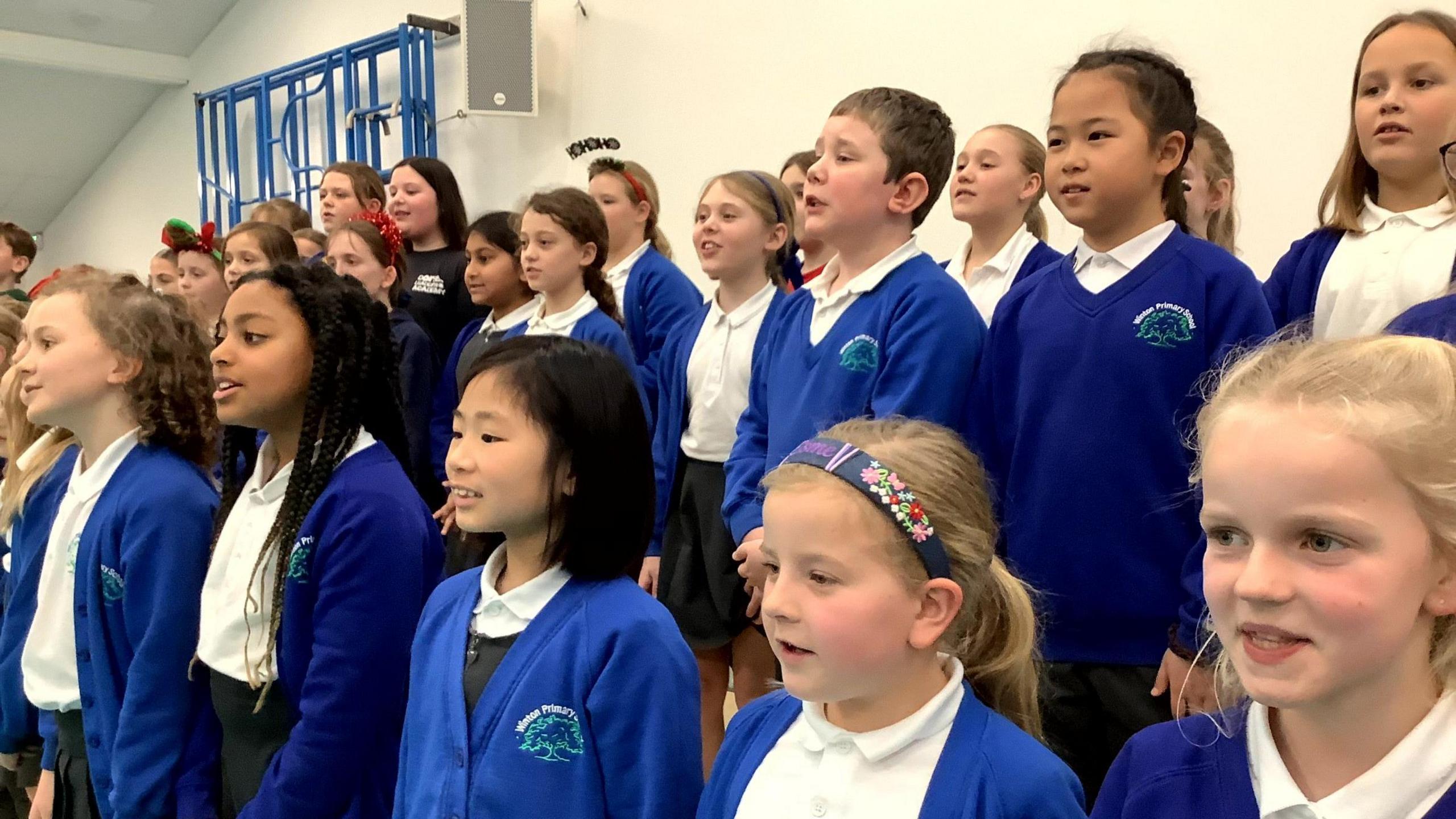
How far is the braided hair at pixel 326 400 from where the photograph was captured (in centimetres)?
199

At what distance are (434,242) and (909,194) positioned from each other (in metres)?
2.61

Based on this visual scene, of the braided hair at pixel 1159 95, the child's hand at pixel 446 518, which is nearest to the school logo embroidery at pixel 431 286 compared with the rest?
the child's hand at pixel 446 518

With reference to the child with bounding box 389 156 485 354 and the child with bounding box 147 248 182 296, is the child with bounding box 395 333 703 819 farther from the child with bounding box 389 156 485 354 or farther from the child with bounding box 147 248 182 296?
the child with bounding box 147 248 182 296

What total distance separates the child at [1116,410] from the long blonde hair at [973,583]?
0.44m

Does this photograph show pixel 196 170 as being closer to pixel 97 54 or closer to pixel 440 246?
pixel 97 54

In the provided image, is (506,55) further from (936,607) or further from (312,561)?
(936,607)

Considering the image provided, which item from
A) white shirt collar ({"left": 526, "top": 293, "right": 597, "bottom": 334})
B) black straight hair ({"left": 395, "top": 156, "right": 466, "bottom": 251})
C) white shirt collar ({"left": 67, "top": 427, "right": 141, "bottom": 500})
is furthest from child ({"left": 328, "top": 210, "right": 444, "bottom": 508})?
white shirt collar ({"left": 67, "top": 427, "right": 141, "bottom": 500})

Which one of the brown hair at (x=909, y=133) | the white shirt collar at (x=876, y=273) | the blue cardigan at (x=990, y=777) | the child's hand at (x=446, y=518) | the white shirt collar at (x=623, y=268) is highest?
the brown hair at (x=909, y=133)

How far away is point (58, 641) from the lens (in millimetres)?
2367

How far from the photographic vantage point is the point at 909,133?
7.61ft

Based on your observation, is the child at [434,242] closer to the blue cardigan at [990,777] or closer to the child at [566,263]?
the child at [566,263]

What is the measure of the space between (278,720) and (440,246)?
2752 mm

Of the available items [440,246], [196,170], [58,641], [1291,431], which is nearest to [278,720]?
[58,641]

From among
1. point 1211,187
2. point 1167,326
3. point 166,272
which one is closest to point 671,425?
point 1211,187
